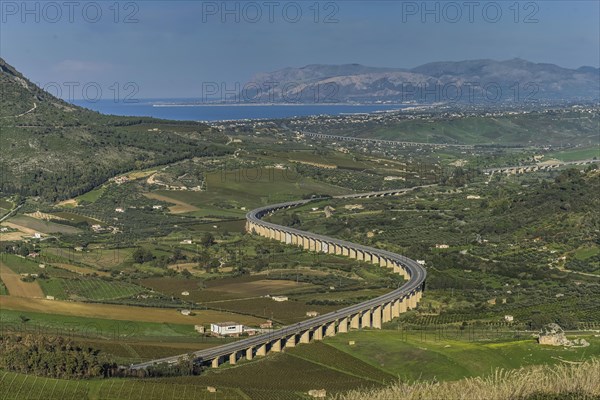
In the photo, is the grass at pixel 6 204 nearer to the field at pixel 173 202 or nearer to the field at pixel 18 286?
the field at pixel 173 202

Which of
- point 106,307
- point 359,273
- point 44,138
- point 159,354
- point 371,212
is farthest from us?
point 44,138

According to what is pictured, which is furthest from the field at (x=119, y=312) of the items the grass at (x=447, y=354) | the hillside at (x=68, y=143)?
the hillside at (x=68, y=143)

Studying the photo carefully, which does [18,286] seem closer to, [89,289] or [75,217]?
[89,289]

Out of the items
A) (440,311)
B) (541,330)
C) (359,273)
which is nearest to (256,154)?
(359,273)

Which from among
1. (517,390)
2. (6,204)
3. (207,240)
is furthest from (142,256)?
(517,390)

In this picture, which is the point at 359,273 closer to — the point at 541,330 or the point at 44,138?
the point at 541,330
